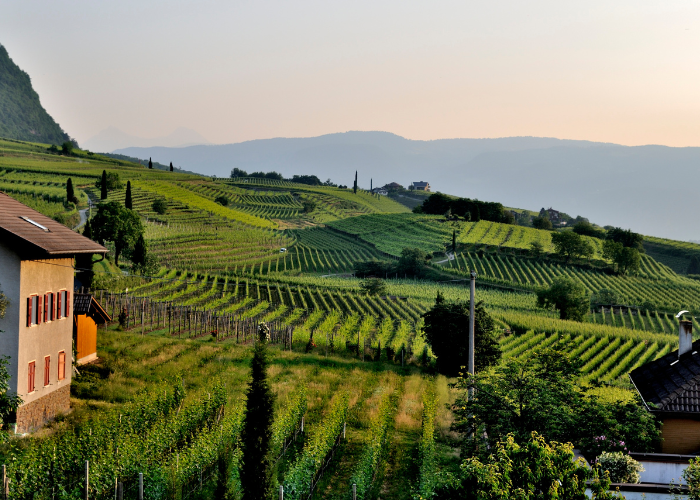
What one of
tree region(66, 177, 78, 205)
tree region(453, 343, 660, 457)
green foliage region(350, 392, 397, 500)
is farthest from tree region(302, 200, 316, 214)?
tree region(453, 343, 660, 457)

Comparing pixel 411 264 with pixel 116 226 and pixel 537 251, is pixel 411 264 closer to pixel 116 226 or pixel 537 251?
pixel 537 251

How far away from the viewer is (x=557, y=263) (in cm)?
7419

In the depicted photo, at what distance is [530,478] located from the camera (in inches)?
338

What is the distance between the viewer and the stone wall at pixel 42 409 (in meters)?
15.8

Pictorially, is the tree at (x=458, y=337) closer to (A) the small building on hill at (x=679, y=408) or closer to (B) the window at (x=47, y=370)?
(A) the small building on hill at (x=679, y=408)

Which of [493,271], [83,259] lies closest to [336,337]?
[83,259]

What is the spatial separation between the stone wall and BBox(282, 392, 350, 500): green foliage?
7566 mm

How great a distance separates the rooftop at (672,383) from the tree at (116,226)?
118 feet

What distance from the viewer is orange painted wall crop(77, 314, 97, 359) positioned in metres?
21.7

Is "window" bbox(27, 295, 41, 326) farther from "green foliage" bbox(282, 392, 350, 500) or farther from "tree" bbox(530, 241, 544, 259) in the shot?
"tree" bbox(530, 241, 544, 259)

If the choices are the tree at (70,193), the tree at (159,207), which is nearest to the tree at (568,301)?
the tree at (159,207)

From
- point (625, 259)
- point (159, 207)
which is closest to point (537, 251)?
point (625, 259)

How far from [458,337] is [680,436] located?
1295 centimetres

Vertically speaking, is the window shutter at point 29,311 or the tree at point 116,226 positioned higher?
the tree at point 116,226
